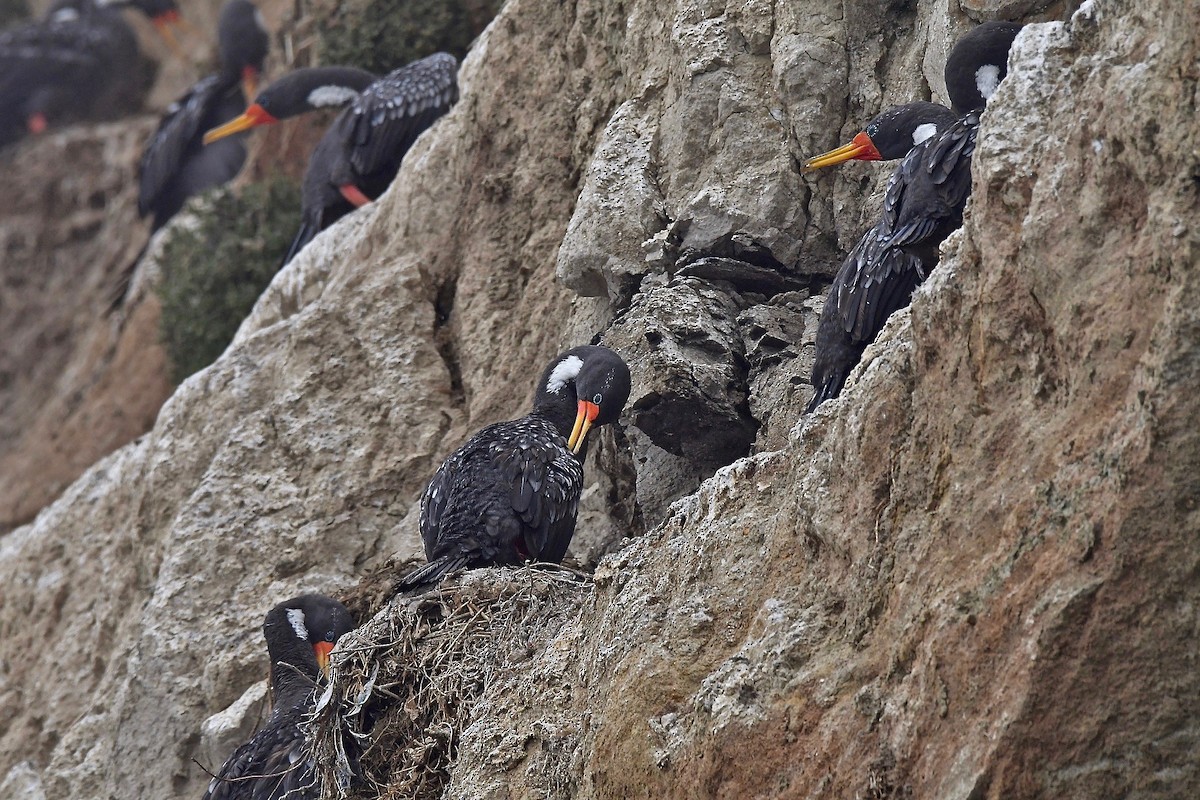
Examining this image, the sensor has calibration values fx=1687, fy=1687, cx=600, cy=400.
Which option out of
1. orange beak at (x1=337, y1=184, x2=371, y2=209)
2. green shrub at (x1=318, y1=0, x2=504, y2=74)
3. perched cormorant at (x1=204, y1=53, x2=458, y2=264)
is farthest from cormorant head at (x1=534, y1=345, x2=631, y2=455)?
green shrub at (x1=318, y1=0, x2=504, y2=74)

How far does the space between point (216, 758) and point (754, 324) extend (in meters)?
3.13

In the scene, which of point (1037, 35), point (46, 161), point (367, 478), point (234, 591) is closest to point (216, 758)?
point (234, 591)

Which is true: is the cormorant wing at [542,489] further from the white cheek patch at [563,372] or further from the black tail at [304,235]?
the black tail at [304,235]

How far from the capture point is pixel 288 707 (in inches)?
280

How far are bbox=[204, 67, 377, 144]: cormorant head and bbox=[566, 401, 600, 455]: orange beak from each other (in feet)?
17.8

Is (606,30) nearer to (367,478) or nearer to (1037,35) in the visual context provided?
(367,478)

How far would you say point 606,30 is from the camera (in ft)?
28.6

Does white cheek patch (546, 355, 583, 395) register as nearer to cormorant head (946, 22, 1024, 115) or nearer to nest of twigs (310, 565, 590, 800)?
nest of twigs (310, 565, 590, 800)

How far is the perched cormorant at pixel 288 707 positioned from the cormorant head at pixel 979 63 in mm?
3303

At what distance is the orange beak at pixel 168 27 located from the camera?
1756 centimetres

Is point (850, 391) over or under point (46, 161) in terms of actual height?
over

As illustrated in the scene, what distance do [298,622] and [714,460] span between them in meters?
2.03

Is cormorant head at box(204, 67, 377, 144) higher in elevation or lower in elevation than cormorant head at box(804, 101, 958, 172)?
lower

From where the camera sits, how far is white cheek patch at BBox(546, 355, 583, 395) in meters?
7.45
